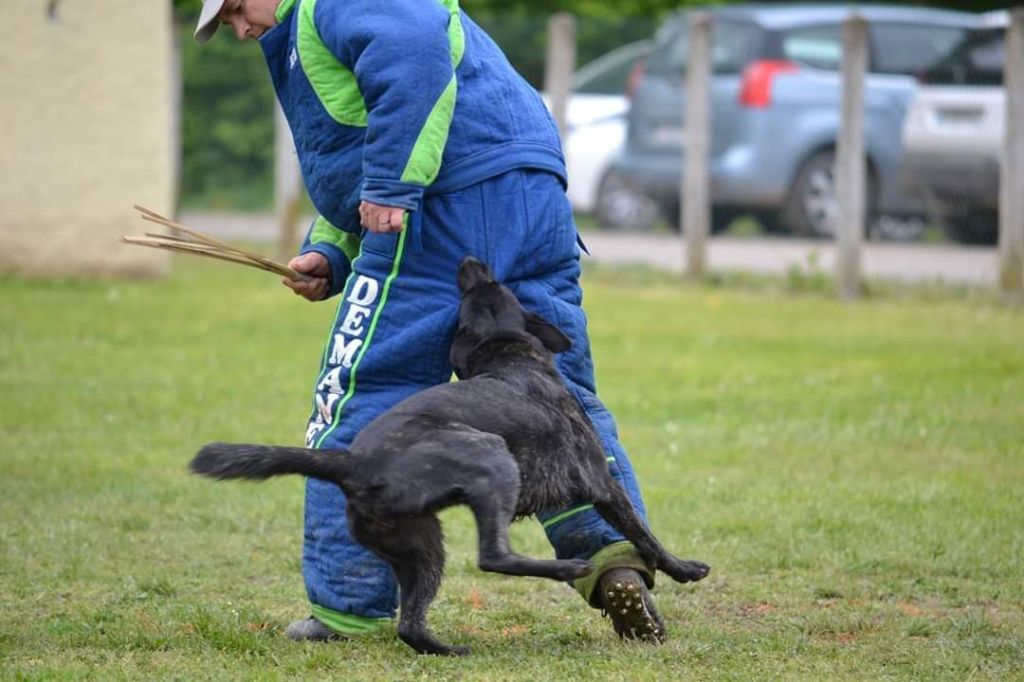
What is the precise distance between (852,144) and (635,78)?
268 centimetres

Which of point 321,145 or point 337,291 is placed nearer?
point 321,145

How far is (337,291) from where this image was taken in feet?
15.5

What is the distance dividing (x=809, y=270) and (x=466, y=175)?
8.82 meters

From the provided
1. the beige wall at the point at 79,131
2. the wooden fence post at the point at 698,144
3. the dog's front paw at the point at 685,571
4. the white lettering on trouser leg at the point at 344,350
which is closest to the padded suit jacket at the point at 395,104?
the white lettering on trouser leg at the point at 344,350

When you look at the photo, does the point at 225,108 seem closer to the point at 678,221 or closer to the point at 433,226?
the point at 678,221

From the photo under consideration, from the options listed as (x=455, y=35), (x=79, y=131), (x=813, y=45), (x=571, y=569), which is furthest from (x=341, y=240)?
(x=813, y=45)

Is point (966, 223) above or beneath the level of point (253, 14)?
beneath

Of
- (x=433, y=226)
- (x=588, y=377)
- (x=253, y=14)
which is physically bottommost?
(x=588, y=377)

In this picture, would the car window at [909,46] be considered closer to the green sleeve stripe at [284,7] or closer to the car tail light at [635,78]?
the car tail light at [635,78]

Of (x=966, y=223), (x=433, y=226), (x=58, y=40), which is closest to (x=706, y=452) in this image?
(x=433, y=226)

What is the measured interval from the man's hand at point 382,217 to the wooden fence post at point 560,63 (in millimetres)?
9567

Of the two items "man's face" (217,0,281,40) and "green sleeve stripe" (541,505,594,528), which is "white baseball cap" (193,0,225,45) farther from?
"green sleeve stripe" (541,505,594,528)

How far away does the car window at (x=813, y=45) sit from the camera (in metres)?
13.2

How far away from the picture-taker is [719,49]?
44.5 ft
